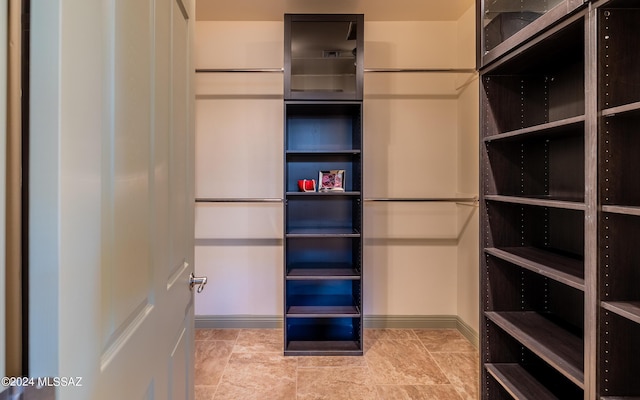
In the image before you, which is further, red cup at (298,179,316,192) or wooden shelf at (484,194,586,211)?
red cup at (298,179,316,192)

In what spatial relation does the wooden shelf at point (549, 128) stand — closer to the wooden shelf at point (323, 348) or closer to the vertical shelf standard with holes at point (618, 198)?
the vertical shelf standard with holes at point (618, 198)

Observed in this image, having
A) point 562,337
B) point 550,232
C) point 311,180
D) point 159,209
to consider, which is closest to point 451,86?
point 311,180

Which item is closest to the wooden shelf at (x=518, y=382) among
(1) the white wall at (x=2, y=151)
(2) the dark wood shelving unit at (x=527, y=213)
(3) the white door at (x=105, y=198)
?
(2) the dark wood shelving unit at (x=527, y=213)

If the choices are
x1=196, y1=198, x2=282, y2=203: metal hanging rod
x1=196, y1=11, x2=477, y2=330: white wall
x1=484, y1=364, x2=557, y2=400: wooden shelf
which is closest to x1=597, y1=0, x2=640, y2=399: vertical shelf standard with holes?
x1=484, y1=364, x2=557, y2=400: wooden shelf

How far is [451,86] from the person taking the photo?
3.02 meters

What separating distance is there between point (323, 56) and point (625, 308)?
94.1 inches

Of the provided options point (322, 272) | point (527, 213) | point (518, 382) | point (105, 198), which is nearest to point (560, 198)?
point (527, 213)

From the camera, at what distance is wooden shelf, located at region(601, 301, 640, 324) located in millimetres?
1018

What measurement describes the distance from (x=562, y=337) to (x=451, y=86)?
224 cm

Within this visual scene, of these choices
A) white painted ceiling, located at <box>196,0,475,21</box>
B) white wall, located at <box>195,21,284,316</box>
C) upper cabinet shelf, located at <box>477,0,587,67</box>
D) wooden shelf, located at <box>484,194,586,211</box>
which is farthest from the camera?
white wall, located at <box>195,21,284,316</box>

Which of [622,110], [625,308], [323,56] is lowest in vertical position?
[625,308]

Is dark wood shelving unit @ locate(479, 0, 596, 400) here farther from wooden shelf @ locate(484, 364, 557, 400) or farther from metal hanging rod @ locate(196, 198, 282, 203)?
metal hanging rod @ locate(196, 198, 282, 203)

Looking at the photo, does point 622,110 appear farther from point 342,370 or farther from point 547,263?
point 342,370

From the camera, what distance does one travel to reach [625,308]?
42.0 inches
